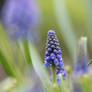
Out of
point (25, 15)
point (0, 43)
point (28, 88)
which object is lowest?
point (28, 88)

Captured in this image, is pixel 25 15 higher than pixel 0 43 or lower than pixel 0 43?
higher

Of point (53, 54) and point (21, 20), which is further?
point (21, 20)

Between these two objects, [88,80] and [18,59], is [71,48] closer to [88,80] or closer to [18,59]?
[18,59]

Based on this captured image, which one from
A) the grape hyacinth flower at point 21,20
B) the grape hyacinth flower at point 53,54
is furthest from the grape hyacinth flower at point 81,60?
the grape hyacinth flower at point 21,20

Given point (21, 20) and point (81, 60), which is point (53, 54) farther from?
point (21, 20)

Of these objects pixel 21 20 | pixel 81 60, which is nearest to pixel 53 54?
pixel 81 60

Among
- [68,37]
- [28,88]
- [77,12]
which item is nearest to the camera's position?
[28,88]


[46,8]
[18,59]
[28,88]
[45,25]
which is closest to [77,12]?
[46,8]

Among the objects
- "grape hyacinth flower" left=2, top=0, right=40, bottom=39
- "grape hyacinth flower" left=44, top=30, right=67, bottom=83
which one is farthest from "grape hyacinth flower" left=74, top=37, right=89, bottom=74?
"grape hyacinth flower" left=2, top=0, right=40, bottom=39

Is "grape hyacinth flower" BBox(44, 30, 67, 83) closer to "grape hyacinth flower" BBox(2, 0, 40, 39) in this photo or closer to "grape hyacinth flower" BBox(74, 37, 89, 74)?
"grape hyacinth flower" BBox(74, 37, 89, 74)

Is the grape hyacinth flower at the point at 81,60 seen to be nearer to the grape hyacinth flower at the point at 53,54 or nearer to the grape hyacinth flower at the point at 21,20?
the grape hyacinth flower at the point at 53,54

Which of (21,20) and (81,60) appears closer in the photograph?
(81,60)
